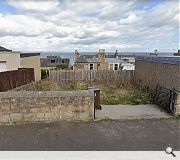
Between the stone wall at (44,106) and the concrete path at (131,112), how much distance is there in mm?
940

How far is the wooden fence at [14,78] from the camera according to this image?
1341 cm

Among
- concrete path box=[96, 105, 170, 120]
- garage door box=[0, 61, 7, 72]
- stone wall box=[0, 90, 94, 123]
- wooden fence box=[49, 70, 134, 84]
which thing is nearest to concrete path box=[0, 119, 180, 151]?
stone wall box=[0, 90, 94, 123]

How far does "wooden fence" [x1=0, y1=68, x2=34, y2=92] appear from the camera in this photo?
44.0 ft

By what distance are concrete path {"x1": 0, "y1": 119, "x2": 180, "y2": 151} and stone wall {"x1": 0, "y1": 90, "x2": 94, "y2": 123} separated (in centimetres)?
38

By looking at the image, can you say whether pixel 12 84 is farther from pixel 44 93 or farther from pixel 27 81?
pixel 44 93

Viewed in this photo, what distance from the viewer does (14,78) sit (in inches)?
591

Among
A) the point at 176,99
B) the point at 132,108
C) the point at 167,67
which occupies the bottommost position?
the point at 132,108

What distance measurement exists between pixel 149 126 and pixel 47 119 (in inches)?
152

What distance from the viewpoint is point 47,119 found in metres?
7.82

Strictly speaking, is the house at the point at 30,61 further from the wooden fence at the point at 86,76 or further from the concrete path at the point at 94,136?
the concrete path at the point at 94,136

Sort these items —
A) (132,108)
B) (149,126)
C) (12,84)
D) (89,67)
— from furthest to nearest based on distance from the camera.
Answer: (89,67), (12,84), (132,108), (149,126)

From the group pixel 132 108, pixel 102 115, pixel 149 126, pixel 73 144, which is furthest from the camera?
pixel 132 108

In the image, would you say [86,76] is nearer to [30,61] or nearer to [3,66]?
[30,61]
